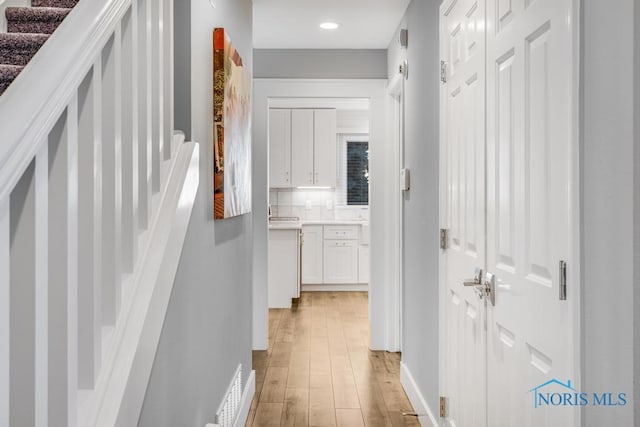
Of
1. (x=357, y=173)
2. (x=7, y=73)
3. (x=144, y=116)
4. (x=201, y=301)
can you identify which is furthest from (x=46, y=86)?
(x=357, y=173)

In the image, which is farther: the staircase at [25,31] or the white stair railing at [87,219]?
the staircase at [25,31]

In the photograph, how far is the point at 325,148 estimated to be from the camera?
23.3 ft

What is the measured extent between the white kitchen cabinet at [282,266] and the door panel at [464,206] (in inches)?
136

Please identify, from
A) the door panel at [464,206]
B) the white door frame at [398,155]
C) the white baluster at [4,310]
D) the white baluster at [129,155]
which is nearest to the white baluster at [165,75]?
the white baluster at [129,155]

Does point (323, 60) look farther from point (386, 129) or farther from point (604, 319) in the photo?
point (604, 319)

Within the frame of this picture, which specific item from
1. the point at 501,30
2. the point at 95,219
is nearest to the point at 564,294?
the point at 501,30

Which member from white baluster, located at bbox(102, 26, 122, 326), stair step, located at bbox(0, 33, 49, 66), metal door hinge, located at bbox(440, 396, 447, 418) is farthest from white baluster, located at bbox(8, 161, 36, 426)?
metal door hinge, located at bbox(440, 396, 447, 418)

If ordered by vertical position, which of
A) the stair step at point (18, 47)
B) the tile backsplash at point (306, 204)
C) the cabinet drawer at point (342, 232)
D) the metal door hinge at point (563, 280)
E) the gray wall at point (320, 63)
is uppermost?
the gray wall at point (320, 63)

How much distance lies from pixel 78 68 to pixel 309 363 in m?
3.49

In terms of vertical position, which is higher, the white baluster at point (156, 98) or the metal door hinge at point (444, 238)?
the white baluster at point (156, 98)

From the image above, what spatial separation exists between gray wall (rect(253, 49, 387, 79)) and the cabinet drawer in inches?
111

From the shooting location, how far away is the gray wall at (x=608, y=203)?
1045mm

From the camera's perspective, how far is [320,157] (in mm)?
7121

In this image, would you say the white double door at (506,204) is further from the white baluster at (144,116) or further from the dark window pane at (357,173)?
the dark window pane at (357,173)
